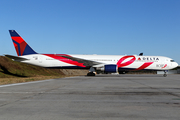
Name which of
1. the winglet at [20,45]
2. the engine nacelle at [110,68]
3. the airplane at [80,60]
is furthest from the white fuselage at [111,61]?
the engine nacelle at [110,68]

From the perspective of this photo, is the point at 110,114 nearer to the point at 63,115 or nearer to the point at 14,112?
the point at 63,115

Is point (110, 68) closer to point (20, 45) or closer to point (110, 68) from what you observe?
point (110, 68)

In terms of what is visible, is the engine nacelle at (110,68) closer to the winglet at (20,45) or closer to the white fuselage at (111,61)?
the white fuselage at (111,61)

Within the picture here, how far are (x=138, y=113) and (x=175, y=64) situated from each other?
34.2m

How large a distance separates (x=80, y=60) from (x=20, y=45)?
10.8 metres

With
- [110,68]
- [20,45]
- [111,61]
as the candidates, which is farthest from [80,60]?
[20,45]

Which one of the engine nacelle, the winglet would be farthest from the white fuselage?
the engine nacelle

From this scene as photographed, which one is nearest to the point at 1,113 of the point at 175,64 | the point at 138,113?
the point at 138,113

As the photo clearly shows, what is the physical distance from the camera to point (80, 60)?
33.1m

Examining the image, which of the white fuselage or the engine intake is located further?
the white fuselage

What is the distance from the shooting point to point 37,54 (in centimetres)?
3372

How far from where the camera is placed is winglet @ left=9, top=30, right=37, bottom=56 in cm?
3226

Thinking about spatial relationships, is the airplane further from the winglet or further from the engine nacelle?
the engine nacelle

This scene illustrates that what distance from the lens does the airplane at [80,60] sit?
108ft
